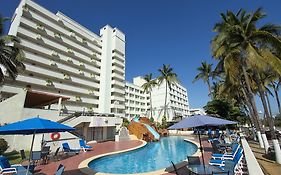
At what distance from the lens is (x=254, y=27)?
44.6 ft

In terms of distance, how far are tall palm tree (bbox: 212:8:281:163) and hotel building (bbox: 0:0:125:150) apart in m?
19.3

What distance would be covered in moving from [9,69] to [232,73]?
72.3 feet

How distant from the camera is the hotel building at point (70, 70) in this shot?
27.3 metres

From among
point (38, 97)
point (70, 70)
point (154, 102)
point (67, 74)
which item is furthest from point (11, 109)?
point (154, 102)

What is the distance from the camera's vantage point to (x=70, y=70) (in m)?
42.0

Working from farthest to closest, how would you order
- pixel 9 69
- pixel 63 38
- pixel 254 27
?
pixel 63 38
pixel 9 69
pixel 254 27

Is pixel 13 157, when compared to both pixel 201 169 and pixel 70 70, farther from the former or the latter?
pixel 70 70

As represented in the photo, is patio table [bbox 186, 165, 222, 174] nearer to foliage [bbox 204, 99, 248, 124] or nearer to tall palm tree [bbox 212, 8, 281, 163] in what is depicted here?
tall palm tree [bbox 212, 8, 281, 163]

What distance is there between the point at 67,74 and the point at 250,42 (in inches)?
1536

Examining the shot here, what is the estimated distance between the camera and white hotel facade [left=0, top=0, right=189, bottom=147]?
2333 cm

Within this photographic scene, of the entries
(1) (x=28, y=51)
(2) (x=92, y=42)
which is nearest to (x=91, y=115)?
(1) (x=28, y=51)

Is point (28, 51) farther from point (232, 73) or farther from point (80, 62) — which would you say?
point (232, 73)

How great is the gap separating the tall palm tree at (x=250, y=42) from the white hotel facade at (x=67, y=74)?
1925 centimetres

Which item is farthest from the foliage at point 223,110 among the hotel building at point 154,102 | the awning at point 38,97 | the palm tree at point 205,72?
the hotel building at point 154,102
